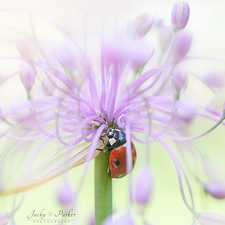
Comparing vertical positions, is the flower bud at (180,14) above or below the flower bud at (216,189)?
above

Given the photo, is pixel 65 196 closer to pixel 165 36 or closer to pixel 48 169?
pixel 48 169

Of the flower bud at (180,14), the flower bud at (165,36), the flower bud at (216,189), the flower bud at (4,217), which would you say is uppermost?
the flower bud at (180,14)

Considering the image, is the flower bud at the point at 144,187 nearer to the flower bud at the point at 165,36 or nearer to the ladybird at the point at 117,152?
the ladybird at the point at 117,152

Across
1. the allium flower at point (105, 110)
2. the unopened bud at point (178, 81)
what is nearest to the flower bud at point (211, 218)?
the allium flower at point (105, 110)

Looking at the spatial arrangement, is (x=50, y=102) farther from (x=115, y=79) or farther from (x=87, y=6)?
(x=87, y=6)

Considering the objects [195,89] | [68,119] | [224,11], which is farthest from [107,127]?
[224,11]
